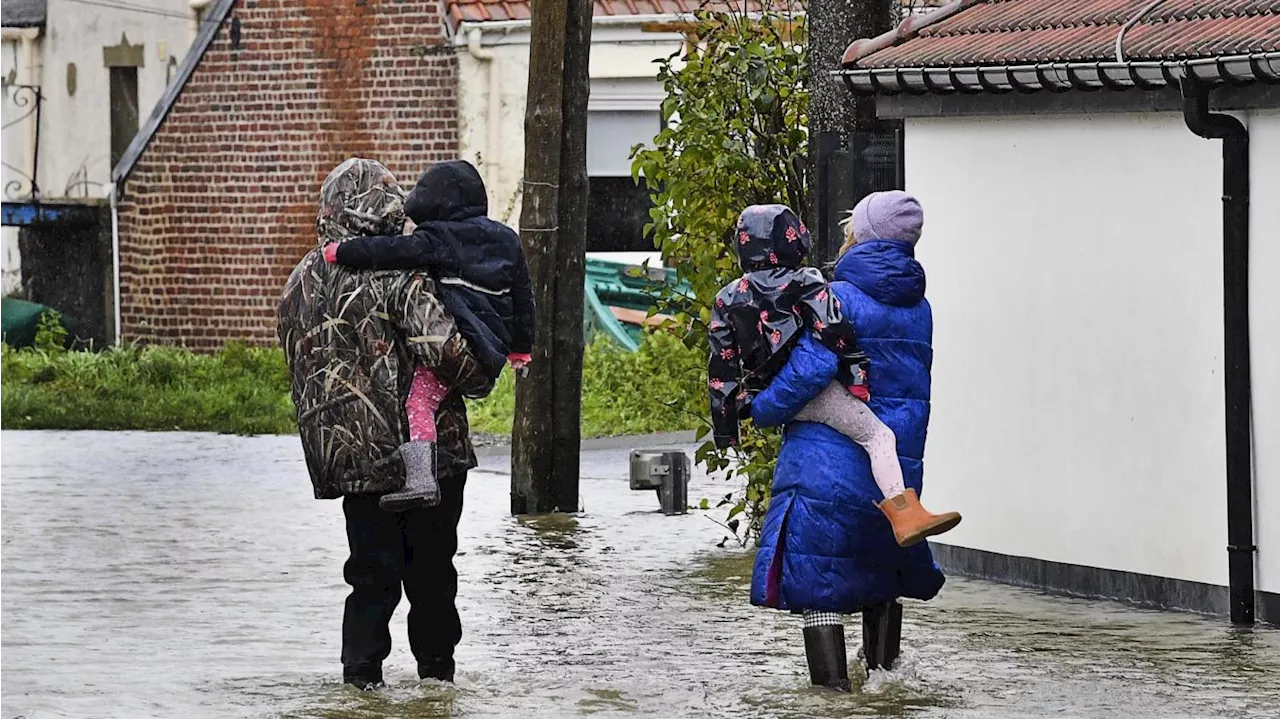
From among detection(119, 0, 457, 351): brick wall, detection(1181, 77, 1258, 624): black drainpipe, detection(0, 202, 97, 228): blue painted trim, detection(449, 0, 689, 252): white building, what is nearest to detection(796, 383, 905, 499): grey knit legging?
detection(1181, 77, 1258, 624): black drainpipe

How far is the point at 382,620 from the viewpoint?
893cm

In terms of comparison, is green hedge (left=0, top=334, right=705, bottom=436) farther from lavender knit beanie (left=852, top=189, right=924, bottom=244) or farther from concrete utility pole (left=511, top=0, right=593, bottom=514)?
lavender knit beanie (left=852, top=189, right=924, bottom=244)

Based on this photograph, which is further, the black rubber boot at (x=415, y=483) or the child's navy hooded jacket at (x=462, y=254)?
the child's navy hooded jacket at (x=462, y=254)

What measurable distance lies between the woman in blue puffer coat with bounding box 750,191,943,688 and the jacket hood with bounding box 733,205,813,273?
0.17 meters

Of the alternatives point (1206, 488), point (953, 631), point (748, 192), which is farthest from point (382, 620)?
point (748, 192)

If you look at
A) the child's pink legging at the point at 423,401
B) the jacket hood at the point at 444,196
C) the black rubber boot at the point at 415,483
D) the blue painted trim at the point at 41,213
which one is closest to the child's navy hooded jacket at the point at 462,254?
the jacket hood at the point at 444,196

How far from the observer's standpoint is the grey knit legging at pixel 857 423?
28.8 feet

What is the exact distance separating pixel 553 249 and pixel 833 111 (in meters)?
2.97

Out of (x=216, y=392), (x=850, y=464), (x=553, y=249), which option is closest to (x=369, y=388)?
(x=850, y=464)

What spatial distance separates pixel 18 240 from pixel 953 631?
2370 cm

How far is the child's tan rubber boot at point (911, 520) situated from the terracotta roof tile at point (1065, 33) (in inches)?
96.2

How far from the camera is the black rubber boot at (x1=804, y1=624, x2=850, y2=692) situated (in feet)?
28.9

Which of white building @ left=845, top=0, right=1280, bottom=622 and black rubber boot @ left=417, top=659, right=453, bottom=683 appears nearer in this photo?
black rubber boot @ left=417, top=659, right=453, bottom=683

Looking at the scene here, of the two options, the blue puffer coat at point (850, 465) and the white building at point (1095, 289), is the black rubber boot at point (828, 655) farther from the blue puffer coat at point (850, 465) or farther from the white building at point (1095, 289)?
the white building at point (1095, 289)
